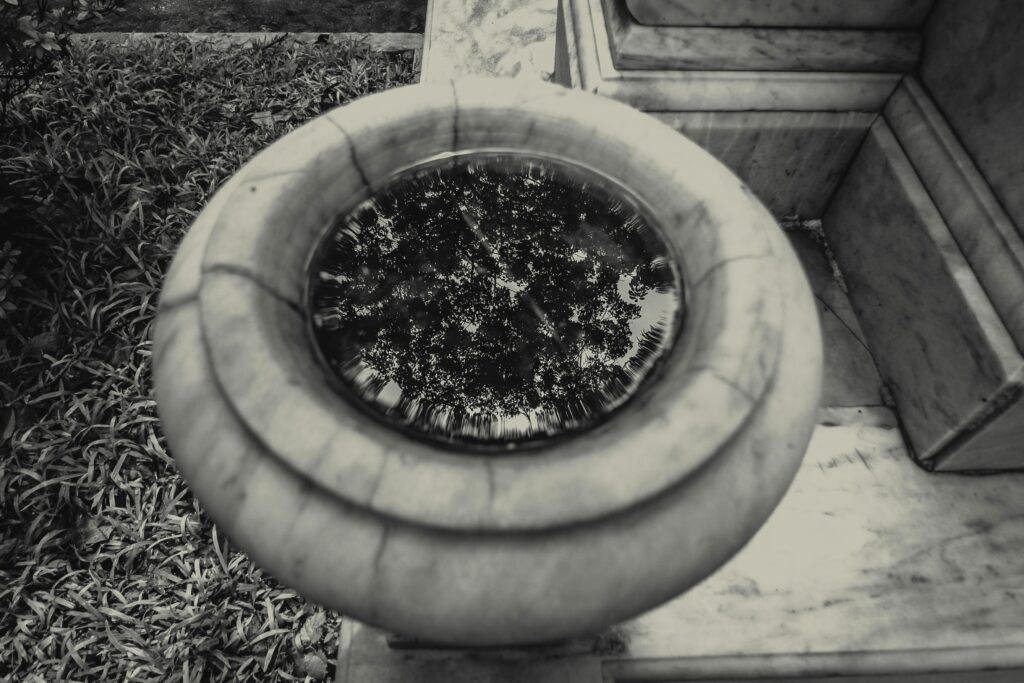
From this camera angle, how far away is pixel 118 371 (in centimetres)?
222

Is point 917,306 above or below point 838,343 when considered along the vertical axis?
above

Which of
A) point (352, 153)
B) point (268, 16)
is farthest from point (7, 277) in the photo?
point (268, 16)

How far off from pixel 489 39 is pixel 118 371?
6.85 feet

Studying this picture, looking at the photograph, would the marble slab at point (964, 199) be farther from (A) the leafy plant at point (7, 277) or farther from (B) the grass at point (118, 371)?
(A) the leafy plant at point (7, 277)

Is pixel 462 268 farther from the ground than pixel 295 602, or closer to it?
farther from the ground

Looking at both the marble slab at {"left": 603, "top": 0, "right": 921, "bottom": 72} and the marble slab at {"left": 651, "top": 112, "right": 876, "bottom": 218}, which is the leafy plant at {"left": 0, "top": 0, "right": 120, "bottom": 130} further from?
the marble slab at {"left": 651, "top": 112, "right": 876, "bottom": 218}

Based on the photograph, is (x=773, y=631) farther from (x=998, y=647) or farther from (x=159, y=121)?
(x=159, y=121)

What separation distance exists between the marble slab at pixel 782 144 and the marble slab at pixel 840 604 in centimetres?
95

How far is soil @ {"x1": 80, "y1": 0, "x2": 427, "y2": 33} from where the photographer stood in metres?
3.63

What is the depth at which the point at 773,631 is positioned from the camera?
162cm

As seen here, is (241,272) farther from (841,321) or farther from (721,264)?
(841,321)

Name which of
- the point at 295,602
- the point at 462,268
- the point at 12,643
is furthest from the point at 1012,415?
the point at 12,643

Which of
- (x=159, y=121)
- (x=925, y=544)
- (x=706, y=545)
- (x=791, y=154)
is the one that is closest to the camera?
(x=706, y=545)

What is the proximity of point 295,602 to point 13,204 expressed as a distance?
1821 mm
